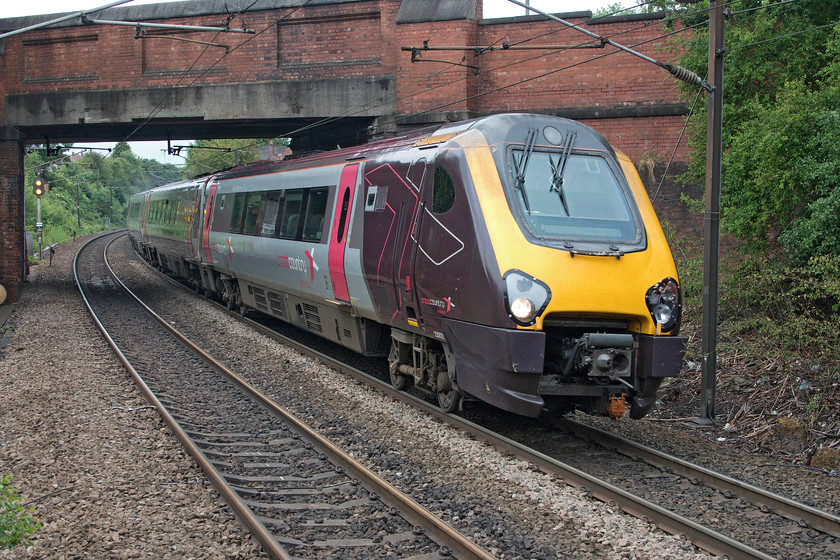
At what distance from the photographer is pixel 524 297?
242 inches

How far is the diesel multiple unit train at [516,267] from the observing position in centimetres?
625

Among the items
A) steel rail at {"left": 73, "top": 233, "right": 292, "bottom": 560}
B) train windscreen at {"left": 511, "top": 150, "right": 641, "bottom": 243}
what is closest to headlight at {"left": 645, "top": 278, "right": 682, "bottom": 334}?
train windscreen at {"left": 511, "top": 150, "right": 641, "bottom": 243}

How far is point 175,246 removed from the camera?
2153cm

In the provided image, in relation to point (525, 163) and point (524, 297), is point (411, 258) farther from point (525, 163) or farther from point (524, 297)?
point (524, 297)

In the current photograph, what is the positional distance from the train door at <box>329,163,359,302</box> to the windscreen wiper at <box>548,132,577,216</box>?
3.04 metres

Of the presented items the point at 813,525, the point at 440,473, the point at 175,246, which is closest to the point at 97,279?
the point at 175,246

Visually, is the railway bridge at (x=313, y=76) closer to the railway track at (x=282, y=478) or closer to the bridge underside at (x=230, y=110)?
the bridge underside at (x=230, y=110)

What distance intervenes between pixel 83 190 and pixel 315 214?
231 feet

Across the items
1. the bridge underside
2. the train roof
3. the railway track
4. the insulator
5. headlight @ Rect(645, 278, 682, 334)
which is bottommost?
the railway track

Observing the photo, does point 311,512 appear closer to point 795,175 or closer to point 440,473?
point 440,473

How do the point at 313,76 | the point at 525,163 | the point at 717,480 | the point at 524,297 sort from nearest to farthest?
the point at 717,480, the point at 524,297, the point at 525,163, the point at 313,76

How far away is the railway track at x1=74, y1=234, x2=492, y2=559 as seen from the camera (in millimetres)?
4855

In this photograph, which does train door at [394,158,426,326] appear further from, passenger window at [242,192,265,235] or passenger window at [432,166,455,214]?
passenger window at [242,192,265,235]

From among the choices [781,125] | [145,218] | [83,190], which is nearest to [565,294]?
[781,125]
